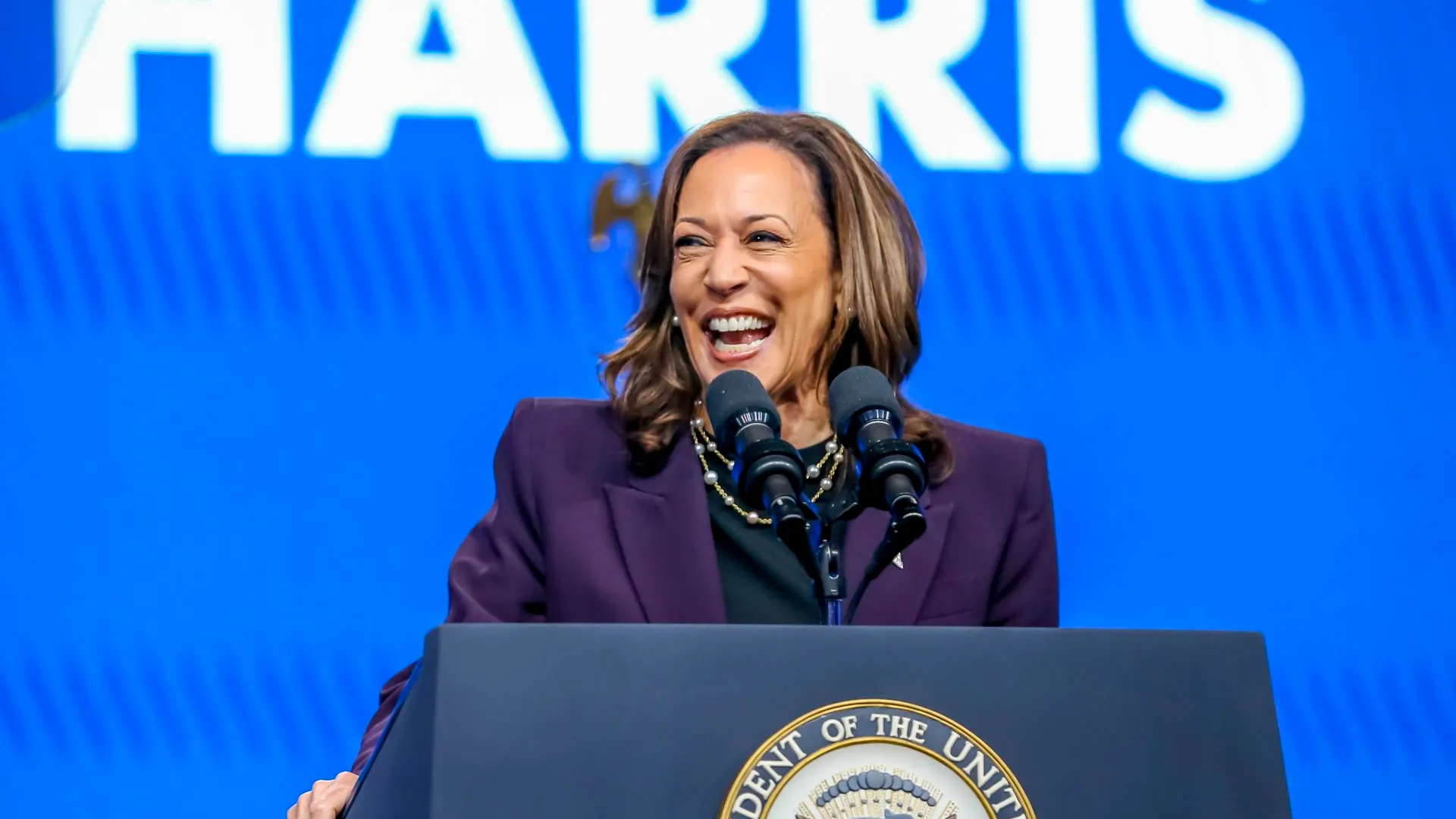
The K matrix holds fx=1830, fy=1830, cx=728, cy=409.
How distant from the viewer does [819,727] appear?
1.29m

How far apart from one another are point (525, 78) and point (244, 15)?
453 mm

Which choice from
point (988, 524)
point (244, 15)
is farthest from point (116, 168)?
point (988, 524)

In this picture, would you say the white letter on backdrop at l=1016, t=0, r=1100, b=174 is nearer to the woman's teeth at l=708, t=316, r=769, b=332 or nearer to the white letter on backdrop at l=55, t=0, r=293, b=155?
the woman's teeth at l=708, t=316, r=769, b=332

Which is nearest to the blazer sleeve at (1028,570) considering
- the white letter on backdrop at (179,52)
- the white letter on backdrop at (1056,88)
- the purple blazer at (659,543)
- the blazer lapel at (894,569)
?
the purple blazer at (659,543)

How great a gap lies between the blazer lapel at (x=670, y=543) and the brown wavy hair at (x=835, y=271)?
133 millimetres

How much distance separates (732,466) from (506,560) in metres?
0.29

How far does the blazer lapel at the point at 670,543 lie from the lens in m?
1.97

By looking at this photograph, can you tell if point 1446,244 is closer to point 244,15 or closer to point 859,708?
point 244,15

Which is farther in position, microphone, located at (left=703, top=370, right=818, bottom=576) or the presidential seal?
Result: microphone, located at (left=703, top=370, right=818, bottom=576)

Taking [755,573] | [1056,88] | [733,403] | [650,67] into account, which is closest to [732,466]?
[755,573]

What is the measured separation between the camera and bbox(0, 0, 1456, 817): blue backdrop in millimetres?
2760

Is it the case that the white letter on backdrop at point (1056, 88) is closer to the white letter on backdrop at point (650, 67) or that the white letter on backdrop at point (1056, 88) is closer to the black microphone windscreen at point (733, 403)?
the white letter on backdrop at point (650, 67)

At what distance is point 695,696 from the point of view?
129cm

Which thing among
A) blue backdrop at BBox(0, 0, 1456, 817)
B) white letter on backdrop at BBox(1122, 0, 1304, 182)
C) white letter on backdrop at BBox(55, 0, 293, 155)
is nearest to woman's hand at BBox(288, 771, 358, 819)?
blue backdrop at BBox(0, 0, 1456, 817)
